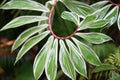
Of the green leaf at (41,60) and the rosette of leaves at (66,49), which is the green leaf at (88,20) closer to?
the rosette of leaves at (66,49)

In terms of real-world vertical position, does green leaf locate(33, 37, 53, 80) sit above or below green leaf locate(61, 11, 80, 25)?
below

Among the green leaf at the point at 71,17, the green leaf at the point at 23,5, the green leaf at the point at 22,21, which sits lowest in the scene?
the green leaf at the point at 71,17

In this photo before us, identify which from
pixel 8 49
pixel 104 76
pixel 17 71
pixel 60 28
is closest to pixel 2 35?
pixel 8 49

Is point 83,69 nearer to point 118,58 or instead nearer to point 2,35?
point 118,58

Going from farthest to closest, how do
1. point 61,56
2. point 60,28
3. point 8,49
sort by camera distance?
point 8,49
point 60,28
point 61,56

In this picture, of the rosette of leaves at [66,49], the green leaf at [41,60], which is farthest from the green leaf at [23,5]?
the green leaf at [41,60]

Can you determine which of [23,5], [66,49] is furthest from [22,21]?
[66,49]

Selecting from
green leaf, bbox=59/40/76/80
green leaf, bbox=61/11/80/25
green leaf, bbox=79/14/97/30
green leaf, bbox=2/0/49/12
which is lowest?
green leaf, bbox=59/40/76/80

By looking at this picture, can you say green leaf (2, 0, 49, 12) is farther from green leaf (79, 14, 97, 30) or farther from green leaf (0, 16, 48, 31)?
A: green leaf (79, 14, 97, 30)

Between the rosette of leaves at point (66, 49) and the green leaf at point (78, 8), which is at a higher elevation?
the green leaf at point (78, 8)

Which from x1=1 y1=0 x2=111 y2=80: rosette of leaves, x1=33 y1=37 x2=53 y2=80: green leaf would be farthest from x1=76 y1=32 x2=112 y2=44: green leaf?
x1=33 y1=37 x2=53 y2=80: green leaf

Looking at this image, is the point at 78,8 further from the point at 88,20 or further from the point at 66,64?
the point at 66,64
